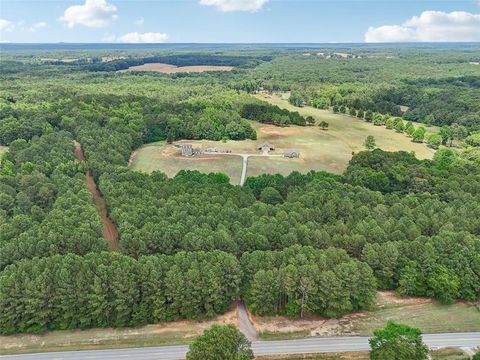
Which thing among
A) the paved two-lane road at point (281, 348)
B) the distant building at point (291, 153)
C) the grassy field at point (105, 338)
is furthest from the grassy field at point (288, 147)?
the paved two-lane road at point (281, 348)

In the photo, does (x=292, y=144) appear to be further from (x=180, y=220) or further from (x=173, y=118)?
(x=180, y=220)

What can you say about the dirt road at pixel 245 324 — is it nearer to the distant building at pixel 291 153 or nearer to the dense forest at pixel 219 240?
the dense forest at pixel 219 240

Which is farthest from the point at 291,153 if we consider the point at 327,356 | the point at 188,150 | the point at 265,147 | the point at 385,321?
the point at 327,356

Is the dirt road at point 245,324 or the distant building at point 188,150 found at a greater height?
the distant building at point 188,150

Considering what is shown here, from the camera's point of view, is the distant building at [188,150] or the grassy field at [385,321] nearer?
the grassy field at [385,321]

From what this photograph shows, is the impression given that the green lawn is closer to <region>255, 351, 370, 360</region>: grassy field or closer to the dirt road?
<region>255, 351, 370, 360</region>: grassy field

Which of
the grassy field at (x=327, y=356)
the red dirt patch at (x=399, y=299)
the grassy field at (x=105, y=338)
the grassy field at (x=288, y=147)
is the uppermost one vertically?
the grassy field at (x=288, y=147)
